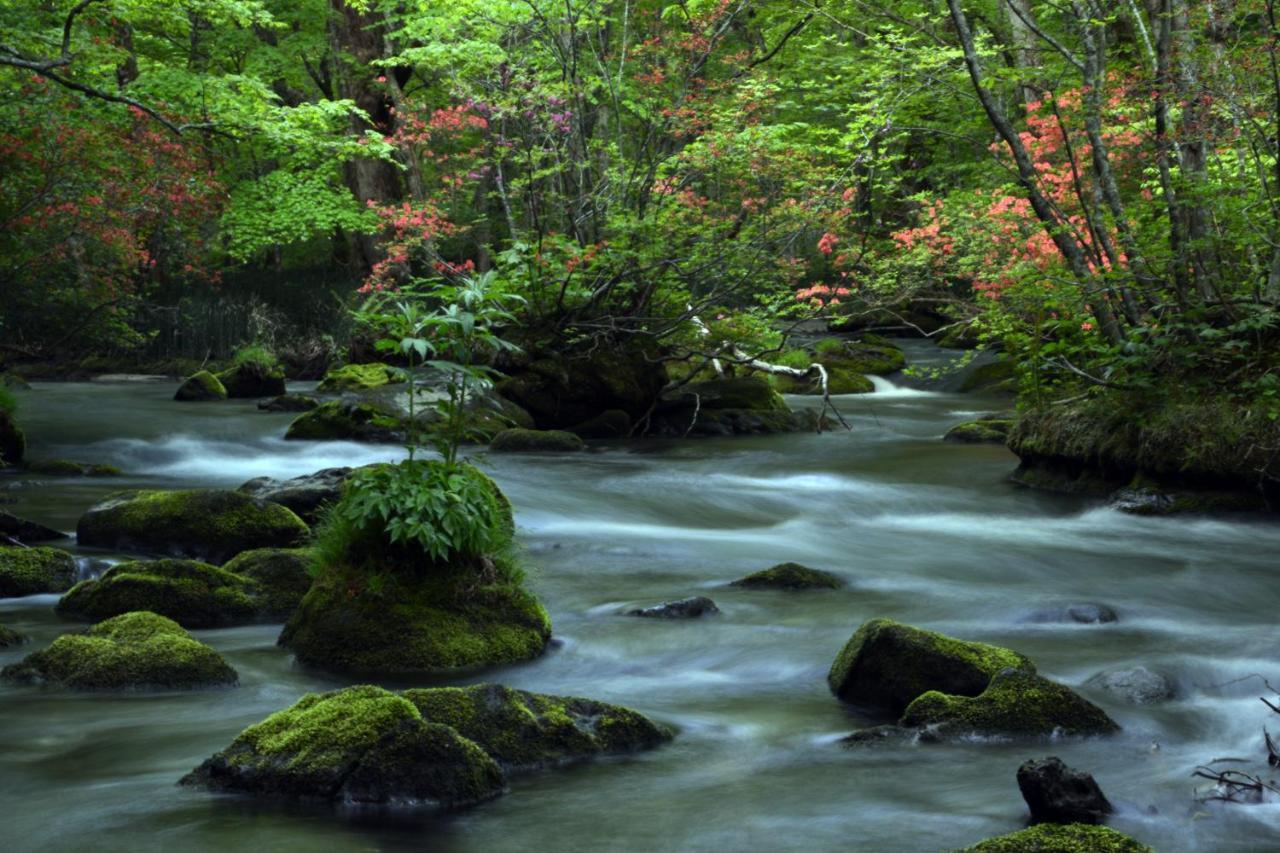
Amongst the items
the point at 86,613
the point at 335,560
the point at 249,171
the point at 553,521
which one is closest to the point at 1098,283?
the point at 553,521

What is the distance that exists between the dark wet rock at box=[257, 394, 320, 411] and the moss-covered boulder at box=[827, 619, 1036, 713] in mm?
14063

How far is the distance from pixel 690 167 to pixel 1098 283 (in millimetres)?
6578

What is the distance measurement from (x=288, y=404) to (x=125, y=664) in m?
13.4

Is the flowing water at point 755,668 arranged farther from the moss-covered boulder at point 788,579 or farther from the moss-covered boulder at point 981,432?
the moss-covered boulder at point 981,432

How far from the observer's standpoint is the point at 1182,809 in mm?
4539

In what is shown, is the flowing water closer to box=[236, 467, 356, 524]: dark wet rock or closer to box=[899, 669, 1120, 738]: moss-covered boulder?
box=[899, 669, 1120, 738]: moss-covered boulder

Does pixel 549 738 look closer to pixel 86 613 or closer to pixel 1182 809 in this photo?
pixel 1182 809

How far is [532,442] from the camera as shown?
52.3 feet

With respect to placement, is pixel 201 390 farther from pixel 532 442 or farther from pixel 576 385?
pixel 532 442

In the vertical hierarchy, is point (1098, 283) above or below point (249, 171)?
below

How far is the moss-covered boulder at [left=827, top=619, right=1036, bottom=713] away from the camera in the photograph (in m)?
5.74

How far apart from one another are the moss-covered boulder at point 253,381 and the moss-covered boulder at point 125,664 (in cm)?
1562

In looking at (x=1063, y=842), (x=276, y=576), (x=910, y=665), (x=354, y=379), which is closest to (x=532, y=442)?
(x=354, y=379)

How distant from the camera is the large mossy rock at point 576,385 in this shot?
57.3ft
